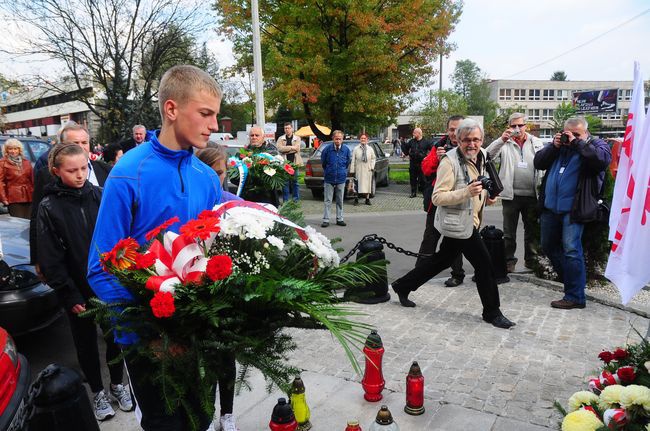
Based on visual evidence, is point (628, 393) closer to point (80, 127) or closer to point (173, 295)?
point (173, 295)

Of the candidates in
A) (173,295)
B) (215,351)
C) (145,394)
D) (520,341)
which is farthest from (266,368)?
(520,341)

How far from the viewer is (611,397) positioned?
2.19 metres

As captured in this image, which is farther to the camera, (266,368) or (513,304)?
(513,304)

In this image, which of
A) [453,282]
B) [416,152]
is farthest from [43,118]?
[453,282]

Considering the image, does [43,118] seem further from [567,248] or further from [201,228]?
[201,228]

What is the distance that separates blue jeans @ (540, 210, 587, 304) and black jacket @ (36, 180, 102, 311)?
467 cm

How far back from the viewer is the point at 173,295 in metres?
1.70

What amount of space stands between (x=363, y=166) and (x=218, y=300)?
12.6 metres

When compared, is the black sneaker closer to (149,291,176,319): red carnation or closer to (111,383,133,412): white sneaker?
(111,383,133,412): white sneaker

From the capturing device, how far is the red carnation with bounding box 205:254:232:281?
66.8 inches

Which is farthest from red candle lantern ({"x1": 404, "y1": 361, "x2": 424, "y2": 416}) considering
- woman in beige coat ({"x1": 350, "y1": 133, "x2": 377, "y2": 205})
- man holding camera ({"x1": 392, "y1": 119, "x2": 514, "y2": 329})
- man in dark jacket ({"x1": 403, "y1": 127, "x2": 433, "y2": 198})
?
woman in beige coat ({"x1": 350, "y1": 133, "x2": 377, "y2": 205})

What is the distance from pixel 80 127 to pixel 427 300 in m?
4.23

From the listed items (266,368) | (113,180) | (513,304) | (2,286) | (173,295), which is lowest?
(513,304)

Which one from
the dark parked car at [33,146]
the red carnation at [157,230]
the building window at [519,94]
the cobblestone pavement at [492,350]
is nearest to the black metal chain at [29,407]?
the red carnation at [157,230]
